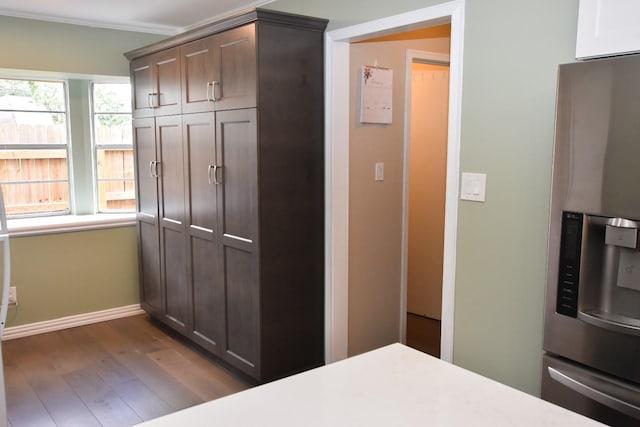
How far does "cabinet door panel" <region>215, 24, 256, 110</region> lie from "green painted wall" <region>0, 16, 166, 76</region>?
156cm

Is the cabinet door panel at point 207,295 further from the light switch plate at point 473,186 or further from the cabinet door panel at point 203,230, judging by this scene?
the light switch plate at point 473,186

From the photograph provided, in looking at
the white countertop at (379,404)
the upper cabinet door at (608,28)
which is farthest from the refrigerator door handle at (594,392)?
the upper cabinet door at (608,28)

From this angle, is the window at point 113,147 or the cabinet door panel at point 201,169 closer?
the cabinet door panel at point 201,169

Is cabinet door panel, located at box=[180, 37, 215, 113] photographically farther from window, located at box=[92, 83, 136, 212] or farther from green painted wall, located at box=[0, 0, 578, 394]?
window, located at box=[92, 83, 136, 212]

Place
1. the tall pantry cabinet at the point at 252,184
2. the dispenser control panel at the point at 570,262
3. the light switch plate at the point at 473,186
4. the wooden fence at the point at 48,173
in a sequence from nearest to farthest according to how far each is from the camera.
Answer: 1. the dispenser control panel at the point at 570,262
2. the light switch plate at the point at 473,186
3. the tall pantry cabinet at the point at 252,184
4. the wooden fence at the point at 48,173

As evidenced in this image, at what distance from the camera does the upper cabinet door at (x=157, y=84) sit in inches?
139

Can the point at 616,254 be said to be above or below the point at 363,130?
below

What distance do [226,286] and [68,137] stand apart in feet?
6.95

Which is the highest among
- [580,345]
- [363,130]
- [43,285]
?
Result: [363,130]

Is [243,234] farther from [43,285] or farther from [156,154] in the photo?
[43,285]

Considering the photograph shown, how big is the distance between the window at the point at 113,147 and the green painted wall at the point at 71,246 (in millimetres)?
143

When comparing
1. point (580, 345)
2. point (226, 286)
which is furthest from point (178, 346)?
point (580, 345)

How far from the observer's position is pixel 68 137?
4344mm

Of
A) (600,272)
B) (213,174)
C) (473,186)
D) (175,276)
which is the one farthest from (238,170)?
(600,272)
